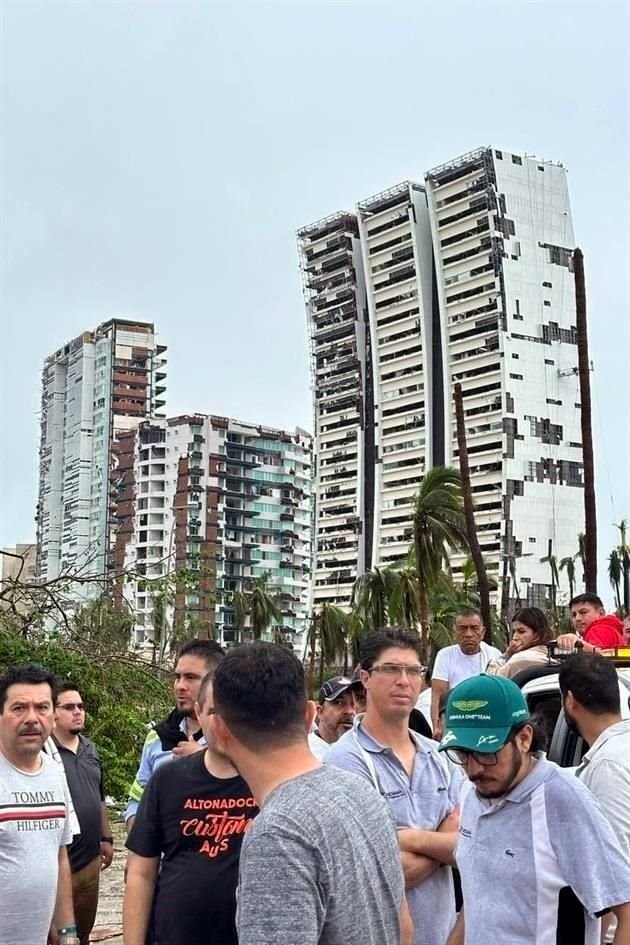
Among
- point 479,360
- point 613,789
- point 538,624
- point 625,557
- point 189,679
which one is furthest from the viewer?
point 479,360

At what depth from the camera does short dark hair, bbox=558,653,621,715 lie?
13.9ft

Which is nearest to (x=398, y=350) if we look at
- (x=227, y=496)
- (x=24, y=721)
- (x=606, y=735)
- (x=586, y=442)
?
(x=227, y=496)

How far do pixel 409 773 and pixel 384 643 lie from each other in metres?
0.52

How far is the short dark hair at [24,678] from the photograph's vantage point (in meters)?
5.09

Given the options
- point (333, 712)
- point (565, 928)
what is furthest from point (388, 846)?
point (333, 712)

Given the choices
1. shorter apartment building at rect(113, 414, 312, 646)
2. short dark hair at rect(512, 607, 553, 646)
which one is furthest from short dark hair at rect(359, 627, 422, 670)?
shorter apartment building at rect(113, 414, 312, 646)

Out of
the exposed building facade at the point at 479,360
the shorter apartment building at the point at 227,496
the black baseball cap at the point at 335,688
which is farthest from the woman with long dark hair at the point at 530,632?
the shorter apartment building at the point at 227,496

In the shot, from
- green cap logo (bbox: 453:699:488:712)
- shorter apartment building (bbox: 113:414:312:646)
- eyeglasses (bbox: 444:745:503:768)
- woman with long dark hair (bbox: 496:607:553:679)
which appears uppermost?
shorter apartment building (bbox: 113:414:312:646)

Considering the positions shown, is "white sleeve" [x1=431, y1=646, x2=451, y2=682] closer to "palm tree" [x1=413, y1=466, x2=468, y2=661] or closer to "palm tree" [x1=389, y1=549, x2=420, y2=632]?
"palm tree" [x1=413, y1=466, x2=468, y2=661]

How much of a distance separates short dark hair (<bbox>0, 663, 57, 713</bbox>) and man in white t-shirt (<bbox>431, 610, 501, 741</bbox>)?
12.5ft

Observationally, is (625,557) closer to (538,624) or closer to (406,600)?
(406,600)

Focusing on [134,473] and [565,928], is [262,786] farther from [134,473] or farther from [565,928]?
[134,473]

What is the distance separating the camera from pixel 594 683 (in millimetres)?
4266

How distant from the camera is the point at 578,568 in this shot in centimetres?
12694
